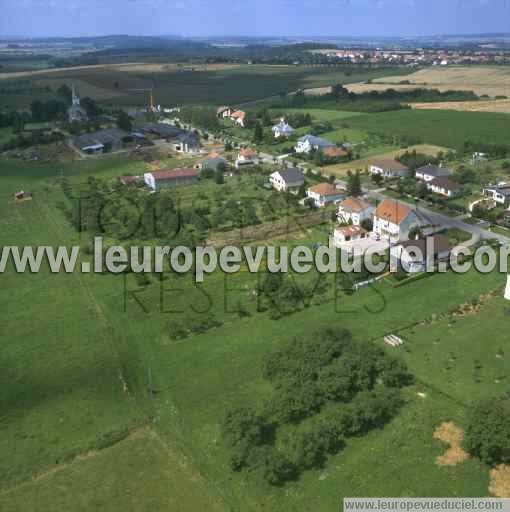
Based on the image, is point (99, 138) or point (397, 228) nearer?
point (397, 228)

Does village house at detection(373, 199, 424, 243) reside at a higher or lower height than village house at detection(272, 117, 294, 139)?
lower

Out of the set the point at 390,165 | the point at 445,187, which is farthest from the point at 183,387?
the point at 390,165

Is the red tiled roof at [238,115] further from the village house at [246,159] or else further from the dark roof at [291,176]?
the dark roof at [291,176]

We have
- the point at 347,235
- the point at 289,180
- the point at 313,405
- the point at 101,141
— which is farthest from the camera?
the point at 101,141

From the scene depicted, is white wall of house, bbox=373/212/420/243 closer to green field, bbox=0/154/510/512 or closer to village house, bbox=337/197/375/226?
village house, bbox=337/197/375/226

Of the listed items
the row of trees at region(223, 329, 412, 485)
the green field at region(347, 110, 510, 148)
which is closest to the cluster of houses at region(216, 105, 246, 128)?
the green field at region(347, 110, 510, 148)

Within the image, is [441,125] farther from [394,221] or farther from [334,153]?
[394,221]
